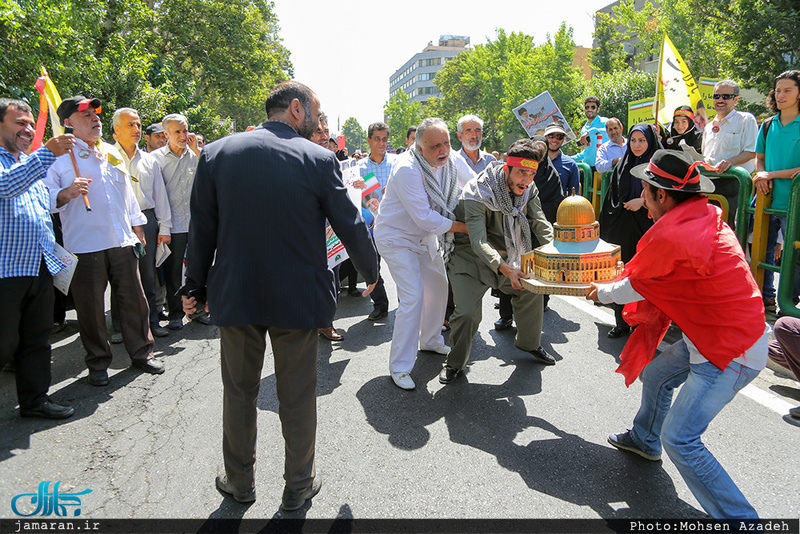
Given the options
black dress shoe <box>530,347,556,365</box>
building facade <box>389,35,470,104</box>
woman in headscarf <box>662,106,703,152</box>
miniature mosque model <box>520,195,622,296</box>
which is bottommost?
black dress shoe <box>530,347,556,365</box>

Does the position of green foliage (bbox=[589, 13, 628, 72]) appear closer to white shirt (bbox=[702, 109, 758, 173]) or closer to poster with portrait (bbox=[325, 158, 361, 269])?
white shirt (bbox=[702, 109, 758, 173])

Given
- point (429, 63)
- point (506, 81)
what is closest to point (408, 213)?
point (506, 81)

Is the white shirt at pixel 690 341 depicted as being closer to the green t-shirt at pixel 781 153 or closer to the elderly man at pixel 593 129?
the green t-shirt at pixel 781 153

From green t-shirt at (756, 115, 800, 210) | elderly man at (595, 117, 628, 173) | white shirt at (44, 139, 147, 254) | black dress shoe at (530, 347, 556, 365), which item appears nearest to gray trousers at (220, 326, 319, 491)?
white shirt at (44, 139, 147, 254)

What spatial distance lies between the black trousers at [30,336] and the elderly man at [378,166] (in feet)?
11.4

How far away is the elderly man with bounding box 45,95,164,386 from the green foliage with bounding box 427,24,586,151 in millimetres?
28456

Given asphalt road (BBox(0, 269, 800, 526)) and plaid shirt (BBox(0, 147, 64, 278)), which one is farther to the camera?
plaid shirt (BBox(0, 147, 64, 278))

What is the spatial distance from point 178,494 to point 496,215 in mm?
3100

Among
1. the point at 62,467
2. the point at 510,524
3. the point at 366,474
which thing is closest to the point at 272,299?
the point at 366,474

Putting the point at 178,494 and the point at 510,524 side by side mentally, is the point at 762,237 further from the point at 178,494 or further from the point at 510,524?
the point at 178,494

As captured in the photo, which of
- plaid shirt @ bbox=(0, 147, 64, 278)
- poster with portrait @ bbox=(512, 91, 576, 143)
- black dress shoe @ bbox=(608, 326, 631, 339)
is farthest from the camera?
poster with portrait @ bbox=(512, 91, 576, 143)

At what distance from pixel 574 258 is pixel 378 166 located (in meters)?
4.11

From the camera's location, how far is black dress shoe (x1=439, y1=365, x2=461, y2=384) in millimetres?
4582

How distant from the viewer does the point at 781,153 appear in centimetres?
579
